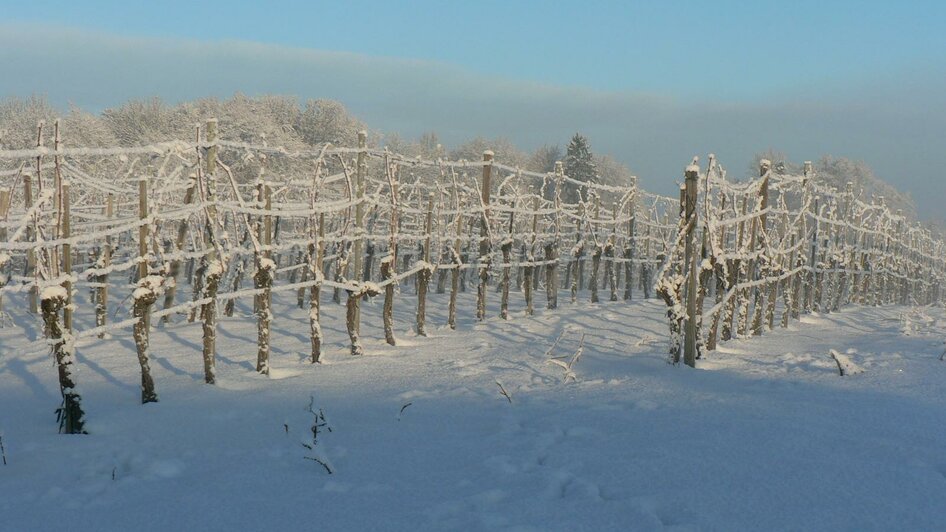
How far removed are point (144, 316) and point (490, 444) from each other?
3.55 m

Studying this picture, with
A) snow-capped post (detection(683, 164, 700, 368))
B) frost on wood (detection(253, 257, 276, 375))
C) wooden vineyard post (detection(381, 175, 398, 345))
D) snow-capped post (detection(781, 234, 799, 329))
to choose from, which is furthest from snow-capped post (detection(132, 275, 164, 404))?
snow-capped post (detection(781, 234, 799, 329))

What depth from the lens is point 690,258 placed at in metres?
7.27

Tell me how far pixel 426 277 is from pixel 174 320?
562 cm

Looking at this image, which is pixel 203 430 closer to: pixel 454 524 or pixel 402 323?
pixel 454 524

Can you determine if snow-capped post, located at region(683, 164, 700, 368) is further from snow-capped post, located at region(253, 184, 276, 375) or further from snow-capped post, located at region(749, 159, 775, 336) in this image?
snow-capped post, located at region(253, 184, 276, 375)

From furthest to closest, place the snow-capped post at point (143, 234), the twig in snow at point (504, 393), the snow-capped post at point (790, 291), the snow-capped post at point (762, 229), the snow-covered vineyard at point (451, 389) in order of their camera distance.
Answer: the snow-capped post at point (790, 291)
the snow-capped post at point (762, 229)
the snow-capped post at point (143, 234)
the twig in snow at point (504, 393)
the snow-covered vineyard at point (451, 389)

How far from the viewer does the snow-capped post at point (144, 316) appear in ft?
19.5

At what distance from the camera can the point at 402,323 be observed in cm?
1213

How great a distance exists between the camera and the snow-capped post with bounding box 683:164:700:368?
7102mm

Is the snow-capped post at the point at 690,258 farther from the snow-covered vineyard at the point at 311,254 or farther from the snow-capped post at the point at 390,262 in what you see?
the snow-capped post at the point at 390,262

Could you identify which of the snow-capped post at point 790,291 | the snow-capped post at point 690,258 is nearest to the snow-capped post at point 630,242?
the snow-capped post at point 790,291

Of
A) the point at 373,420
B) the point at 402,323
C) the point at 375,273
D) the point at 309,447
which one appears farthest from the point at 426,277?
the point at 375,273

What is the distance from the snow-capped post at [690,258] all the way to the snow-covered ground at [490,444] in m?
0.34

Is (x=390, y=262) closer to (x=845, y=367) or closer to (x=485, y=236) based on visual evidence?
(x=485, y=236)
